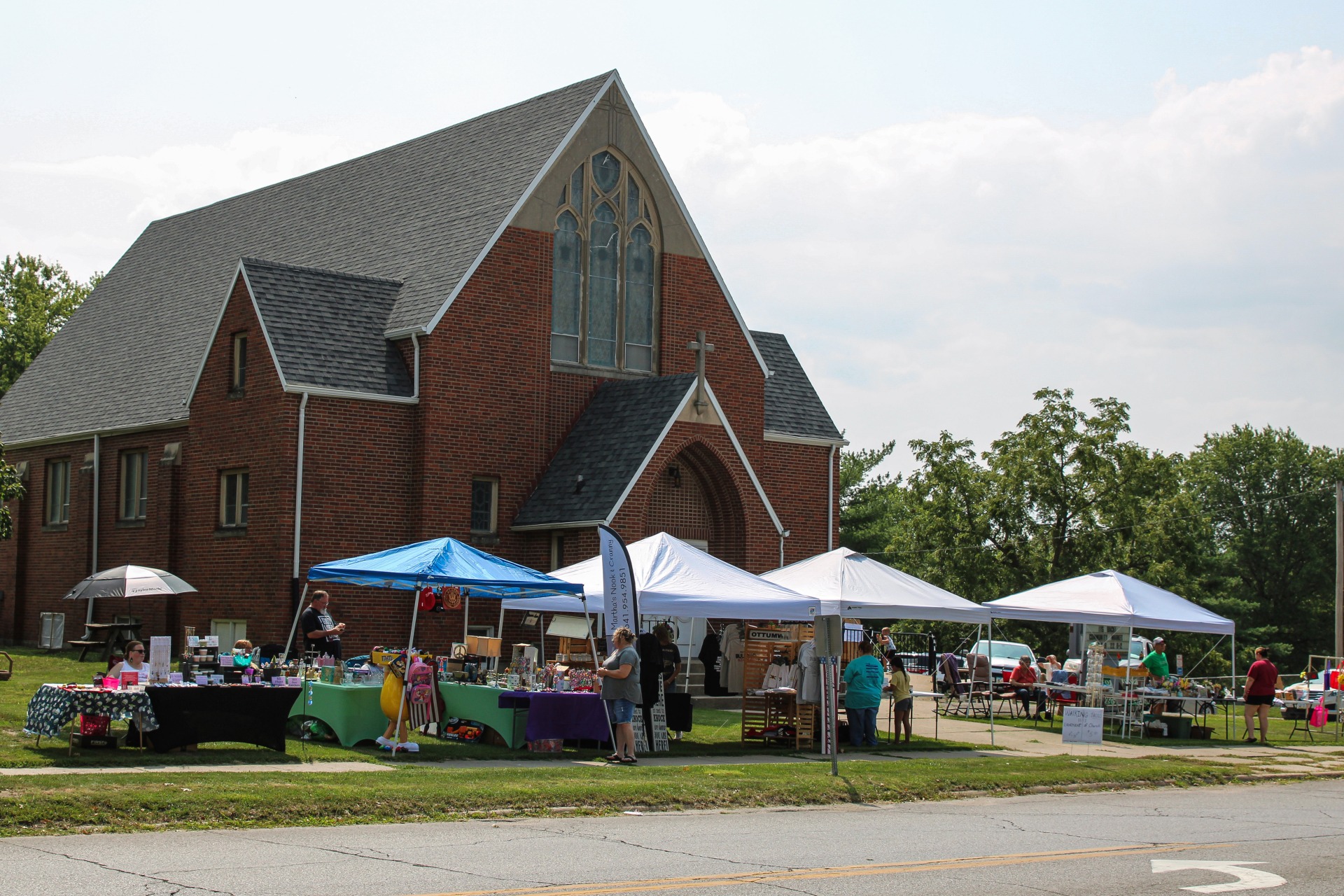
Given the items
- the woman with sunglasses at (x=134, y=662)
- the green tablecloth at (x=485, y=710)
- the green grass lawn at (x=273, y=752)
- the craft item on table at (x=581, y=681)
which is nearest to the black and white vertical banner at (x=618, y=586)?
the craft item on table at (x=581, y=681)

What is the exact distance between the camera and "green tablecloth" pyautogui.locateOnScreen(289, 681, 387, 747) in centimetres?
1852

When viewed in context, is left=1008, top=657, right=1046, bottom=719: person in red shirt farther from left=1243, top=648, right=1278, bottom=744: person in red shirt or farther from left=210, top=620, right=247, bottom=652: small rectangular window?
left=210, top=620, right=247, bottom=652: small rectangular window

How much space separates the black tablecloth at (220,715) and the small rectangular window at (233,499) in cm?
1359

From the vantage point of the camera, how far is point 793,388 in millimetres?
37000

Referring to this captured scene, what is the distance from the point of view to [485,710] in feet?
64.2

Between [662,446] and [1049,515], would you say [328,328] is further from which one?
[1049,515]

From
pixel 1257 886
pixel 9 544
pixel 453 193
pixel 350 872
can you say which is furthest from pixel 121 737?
pixel 9 544

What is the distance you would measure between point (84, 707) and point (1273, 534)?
282ft

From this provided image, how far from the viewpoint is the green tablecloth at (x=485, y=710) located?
19266 mm

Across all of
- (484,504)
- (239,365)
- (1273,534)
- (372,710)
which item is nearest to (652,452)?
(484,504)

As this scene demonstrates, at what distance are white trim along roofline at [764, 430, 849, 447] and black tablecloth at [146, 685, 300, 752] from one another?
61.3 ft

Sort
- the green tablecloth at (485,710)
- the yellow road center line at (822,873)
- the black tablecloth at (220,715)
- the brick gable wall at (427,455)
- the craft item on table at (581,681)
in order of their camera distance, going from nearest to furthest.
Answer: the yellow road center line at (822,873) < the black tablecloth at (220,715) < the green tablecloth at (485,710) < the craft item on table at (581,681) < the brick gable wall at (427,455)

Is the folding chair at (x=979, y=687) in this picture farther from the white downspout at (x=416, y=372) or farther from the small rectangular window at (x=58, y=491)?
the small rectangular window at (x=58, y=491)

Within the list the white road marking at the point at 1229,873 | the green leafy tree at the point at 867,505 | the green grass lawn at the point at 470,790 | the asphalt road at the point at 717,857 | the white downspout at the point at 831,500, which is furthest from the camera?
the green leafy tree at the point at 867,505
